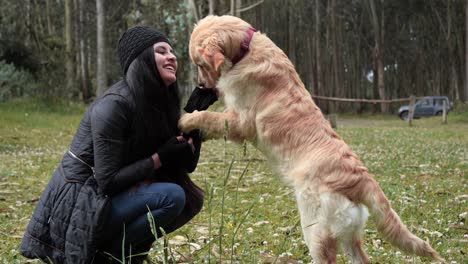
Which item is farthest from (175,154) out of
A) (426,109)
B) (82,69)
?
(426,109)

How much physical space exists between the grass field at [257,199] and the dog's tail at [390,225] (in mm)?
545

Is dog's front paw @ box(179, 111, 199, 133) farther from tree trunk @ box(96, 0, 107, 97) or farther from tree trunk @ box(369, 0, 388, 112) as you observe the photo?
tree trunk @ box(369, 0, 388, 112)

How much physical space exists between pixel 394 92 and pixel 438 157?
4139cm

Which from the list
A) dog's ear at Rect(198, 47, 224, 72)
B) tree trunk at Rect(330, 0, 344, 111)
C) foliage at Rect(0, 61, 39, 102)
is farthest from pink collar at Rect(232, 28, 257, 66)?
tree trunk at Rect(330, 0, 344, 111)

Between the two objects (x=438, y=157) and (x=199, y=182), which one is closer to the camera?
(x=199, y=182)

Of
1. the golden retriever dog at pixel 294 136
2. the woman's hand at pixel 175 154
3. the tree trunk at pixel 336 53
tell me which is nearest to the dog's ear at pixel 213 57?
the golden retriever dog at pixel 294 136

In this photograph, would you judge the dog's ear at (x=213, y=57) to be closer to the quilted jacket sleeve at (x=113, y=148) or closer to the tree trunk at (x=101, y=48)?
the quilted jacket sleeve at (x=113, y=148)

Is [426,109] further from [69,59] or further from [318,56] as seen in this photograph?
[69,59]

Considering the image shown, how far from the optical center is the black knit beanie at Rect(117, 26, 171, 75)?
3.31 meters

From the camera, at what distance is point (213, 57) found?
11.5 feet

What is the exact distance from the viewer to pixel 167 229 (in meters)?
3.63

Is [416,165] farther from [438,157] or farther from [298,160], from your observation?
[298,160]

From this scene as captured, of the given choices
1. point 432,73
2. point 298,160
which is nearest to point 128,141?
point 298,160

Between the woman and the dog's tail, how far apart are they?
1198 mm
